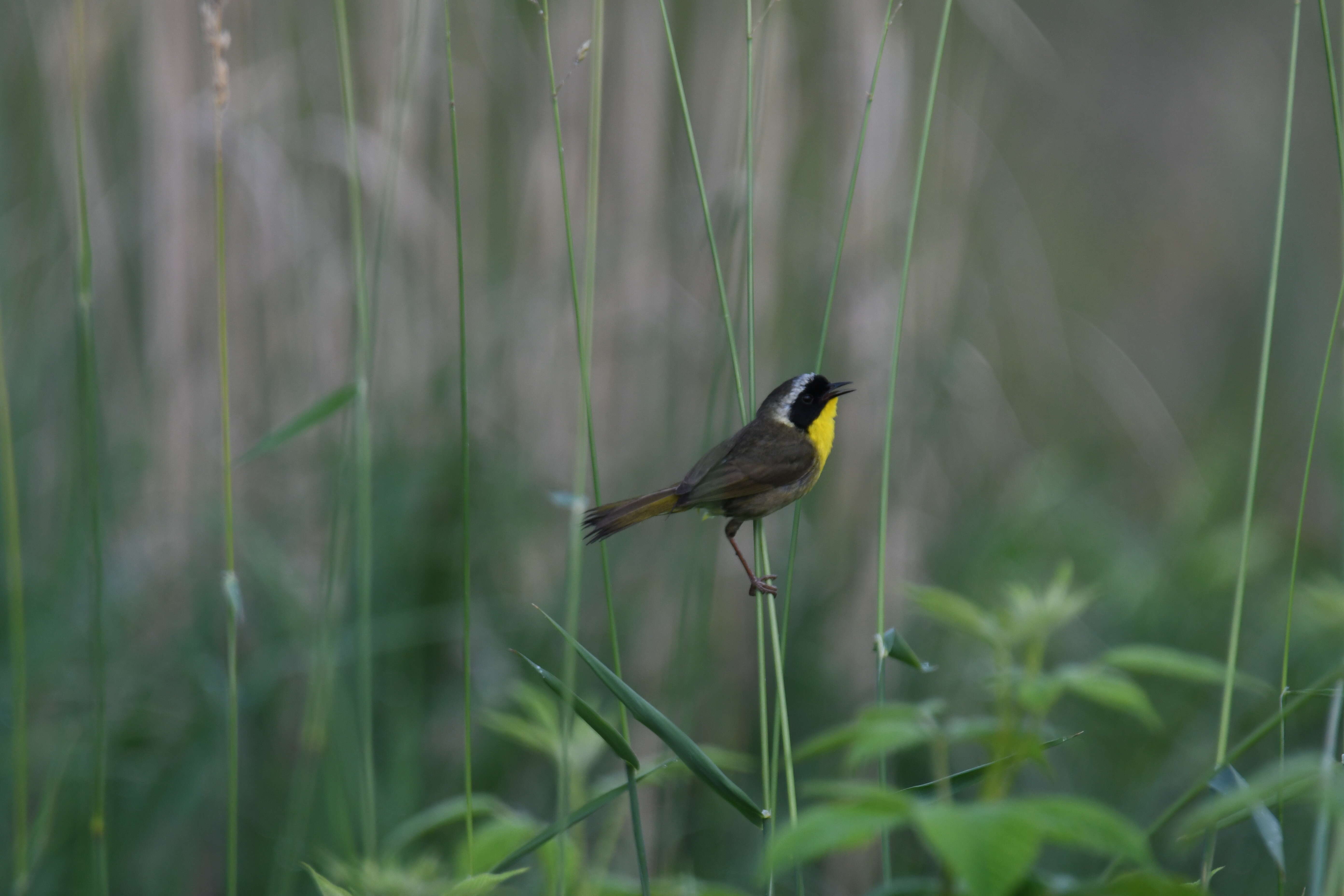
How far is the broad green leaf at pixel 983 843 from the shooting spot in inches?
20.0

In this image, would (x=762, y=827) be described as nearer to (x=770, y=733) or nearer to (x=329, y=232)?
(x=770, y=733)

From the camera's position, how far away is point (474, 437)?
2748 mm

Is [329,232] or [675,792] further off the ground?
[329,232]

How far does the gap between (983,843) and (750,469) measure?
899 mm

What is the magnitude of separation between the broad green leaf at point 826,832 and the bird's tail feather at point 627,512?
0.62 m

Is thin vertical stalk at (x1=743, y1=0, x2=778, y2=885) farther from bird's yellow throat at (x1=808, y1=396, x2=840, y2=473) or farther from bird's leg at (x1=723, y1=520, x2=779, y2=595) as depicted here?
bird's yellow throat at (x1=808, y1=396, x2=840, y2=473)

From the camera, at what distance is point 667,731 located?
0.83 m

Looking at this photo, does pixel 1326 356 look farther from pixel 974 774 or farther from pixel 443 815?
pixel 443 815

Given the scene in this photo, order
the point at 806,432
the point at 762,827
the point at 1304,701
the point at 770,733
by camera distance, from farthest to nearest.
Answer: the point at 770,733 < the point at 806,432 < the point at 762,827 < the point at 1304,701

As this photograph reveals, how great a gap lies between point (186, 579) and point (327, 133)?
4.39 feet

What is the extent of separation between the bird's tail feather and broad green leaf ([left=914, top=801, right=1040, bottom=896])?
665 millimetres

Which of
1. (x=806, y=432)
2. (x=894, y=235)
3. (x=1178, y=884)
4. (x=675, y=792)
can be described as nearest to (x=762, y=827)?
(x=1178, y=884)

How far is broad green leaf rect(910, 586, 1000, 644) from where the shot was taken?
3.96ft

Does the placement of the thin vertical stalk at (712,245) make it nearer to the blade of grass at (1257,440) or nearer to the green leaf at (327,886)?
the blade of grass at (1257,440)
